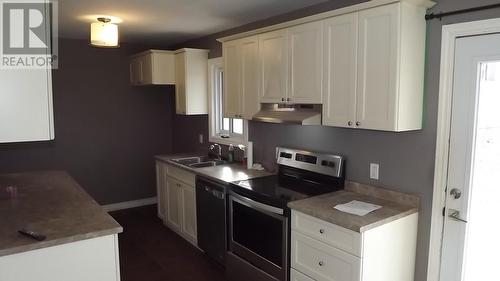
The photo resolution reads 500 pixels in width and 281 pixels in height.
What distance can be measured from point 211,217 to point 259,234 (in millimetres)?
762

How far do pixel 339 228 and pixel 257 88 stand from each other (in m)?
1.55

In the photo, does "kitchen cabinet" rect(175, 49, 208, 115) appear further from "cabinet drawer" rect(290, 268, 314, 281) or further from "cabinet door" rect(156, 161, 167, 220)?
"cabinet drawer" rect(290, 268, 314, 281)

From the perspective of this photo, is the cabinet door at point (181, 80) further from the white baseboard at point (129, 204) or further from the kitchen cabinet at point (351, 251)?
the kitchen cabinet at point (351, 251)

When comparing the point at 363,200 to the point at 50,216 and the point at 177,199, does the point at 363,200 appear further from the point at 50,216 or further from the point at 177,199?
the point at 177,199

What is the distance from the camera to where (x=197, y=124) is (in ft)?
16.8

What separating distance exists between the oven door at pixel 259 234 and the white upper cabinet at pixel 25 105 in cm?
164

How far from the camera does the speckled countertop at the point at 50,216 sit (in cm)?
191

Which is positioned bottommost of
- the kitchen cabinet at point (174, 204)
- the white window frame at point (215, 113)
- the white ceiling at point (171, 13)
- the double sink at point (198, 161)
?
the kitchen cabinet at point (174, 204)

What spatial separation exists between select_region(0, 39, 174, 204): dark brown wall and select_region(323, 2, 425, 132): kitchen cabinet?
3.67 m

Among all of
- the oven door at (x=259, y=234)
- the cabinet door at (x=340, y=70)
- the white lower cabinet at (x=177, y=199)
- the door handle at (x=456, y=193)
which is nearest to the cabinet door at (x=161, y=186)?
the white lower cabinet at (x=177, y=199)

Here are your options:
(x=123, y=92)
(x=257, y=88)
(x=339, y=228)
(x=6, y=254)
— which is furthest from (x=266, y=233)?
(x=123, y=92)

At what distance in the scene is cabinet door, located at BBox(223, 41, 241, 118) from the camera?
3598 millimetres

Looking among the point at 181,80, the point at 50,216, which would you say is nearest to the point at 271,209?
the point at 50,216

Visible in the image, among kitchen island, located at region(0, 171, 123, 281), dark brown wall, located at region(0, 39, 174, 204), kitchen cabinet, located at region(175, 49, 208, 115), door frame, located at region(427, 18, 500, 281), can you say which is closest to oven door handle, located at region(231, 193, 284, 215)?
door frame, located at region(427, 18, 500, 281)
